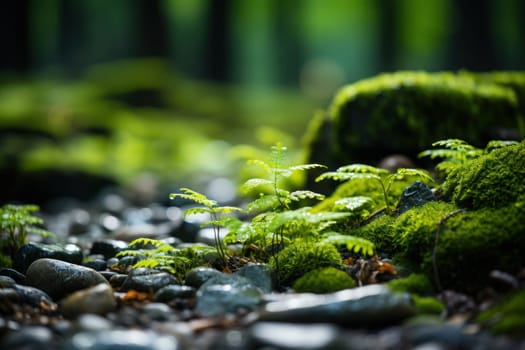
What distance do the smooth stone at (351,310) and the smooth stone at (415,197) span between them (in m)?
1.42

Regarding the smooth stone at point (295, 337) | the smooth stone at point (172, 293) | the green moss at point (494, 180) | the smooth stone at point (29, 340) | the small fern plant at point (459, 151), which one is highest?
the small fern plant at point (459, 151)

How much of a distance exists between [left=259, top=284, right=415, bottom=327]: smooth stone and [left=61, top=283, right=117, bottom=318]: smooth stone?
1.10 meters

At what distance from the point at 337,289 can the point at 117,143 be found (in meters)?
12.0

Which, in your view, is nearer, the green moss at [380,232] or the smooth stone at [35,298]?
the smooth stone at [35,298]

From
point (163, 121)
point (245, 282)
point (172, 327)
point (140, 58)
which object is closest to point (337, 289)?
point (245, 282)

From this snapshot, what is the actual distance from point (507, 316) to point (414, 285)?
2.32ft

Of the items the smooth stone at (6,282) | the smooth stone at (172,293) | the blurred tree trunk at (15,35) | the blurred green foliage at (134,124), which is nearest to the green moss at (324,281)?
the smooth stone at (172,293)

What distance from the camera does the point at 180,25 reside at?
37656 mm

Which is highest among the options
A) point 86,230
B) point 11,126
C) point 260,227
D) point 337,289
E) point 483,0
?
point 483,0

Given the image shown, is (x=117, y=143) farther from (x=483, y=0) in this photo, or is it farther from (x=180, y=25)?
(x=180, y=25)

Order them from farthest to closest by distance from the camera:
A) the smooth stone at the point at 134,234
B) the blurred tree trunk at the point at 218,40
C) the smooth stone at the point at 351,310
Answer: the blurred tree trunk at the point at 218,40 < the smooth stone at the point at 134,234 < the smooth stone at the point at 351,310

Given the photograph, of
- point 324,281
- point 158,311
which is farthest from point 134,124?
point 324,281

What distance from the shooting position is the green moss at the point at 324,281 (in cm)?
325

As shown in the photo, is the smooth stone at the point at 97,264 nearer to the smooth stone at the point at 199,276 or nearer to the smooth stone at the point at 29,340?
the smooth stone at the point at 199,276
